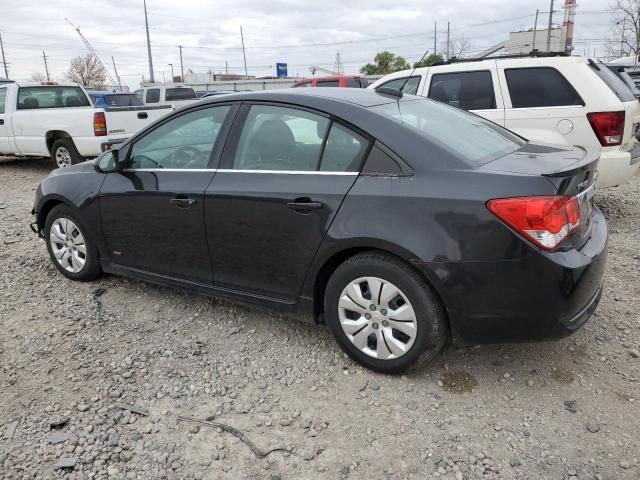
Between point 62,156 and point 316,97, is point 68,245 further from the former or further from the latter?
point 62,156

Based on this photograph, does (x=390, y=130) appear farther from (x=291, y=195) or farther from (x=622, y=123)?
(x=622, y=123)

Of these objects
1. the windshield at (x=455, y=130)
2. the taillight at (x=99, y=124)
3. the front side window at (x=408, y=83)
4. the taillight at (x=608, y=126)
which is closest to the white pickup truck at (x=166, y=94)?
the taillight at (x=99, y=124)

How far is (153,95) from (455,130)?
54.1 feet

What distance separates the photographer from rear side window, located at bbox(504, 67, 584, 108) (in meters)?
5.58

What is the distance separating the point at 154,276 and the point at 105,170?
0.91 m

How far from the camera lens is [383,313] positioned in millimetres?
2924

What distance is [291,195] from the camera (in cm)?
311

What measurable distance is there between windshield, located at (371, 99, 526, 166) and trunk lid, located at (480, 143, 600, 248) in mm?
111

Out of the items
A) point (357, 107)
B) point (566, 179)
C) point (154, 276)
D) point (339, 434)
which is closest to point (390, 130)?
point (357, 107)

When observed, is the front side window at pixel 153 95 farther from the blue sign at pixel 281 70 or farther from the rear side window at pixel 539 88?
the blue sign at pixel 281 70

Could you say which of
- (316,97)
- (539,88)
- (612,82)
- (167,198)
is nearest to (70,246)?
(167,198)

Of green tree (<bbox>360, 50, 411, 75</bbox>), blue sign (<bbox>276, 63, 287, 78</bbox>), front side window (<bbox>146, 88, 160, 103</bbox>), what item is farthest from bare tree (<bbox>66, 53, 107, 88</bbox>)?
front side window (<bbox>146, 88, 160, 103</bbox>)

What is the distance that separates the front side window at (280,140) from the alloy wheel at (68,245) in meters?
1.77

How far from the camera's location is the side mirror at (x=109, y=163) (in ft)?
13.1
